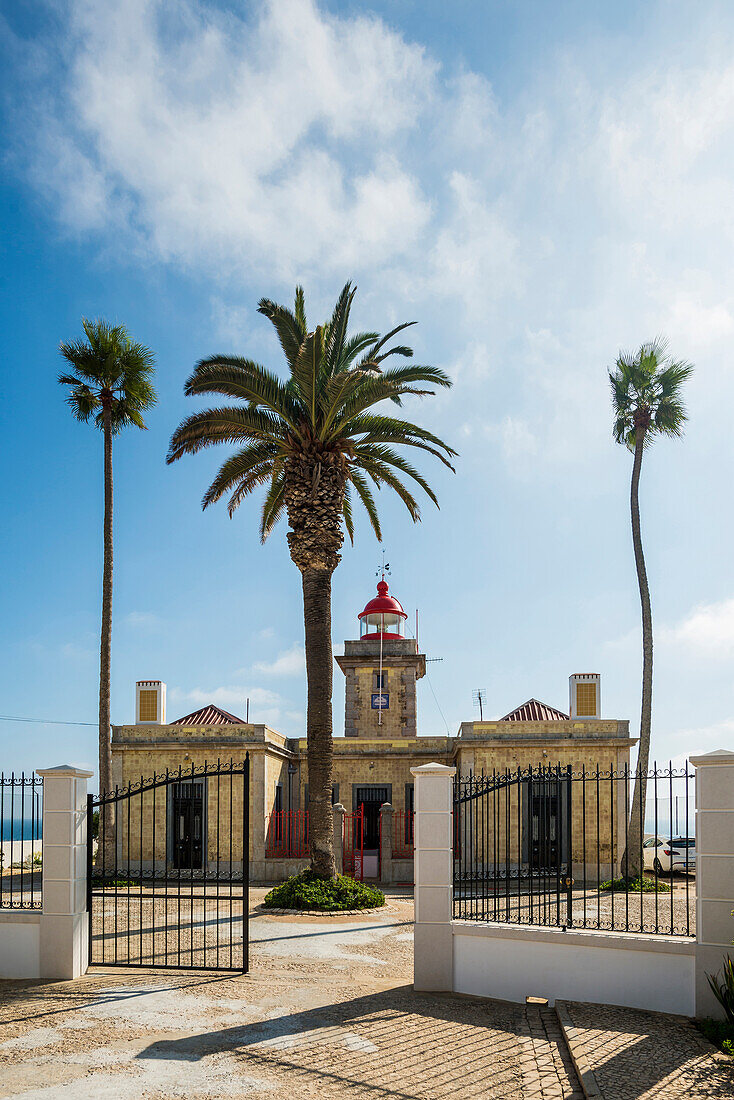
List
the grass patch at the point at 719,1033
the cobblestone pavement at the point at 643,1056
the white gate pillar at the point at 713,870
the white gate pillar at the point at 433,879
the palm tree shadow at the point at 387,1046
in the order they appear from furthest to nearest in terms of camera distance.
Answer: the white gate pillar at the point at 433,879
the white gate pillar at the point at 713,870
the grass patch at the point at 719,1033
the palm tree shadow at the point at 387,1046
the cobblestone pavement at the point at 643,1056

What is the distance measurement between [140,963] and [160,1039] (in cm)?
343

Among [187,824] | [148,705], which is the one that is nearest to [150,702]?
[148,705]

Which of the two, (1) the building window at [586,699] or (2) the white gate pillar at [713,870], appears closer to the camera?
(2) the white gate pillar at [713,870]

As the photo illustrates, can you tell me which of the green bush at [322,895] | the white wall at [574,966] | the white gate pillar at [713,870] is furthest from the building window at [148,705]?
the white gate pillar at [713,870]

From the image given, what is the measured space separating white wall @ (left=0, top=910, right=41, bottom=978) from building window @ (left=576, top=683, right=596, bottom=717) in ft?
56.5

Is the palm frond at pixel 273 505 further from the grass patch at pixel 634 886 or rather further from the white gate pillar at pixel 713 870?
the white gate pillar at pixel 713 870

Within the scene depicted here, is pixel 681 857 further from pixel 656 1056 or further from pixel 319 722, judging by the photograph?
pixel 656 1056

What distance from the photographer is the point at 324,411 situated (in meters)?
16.7

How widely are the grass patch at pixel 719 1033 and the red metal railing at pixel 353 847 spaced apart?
44.9ft

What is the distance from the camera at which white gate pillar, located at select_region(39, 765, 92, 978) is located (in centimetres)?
1006

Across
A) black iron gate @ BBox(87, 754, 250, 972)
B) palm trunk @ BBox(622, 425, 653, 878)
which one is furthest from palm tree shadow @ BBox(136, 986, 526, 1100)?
palm trunk @ BBox(622, 425, 653, 878)

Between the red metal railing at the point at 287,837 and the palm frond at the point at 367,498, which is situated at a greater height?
the palm frond at the point at 367,498

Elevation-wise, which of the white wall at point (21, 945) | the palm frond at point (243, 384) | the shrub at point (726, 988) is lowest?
the white wall at point (21, 945)

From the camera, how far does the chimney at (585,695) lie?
24453 mm
